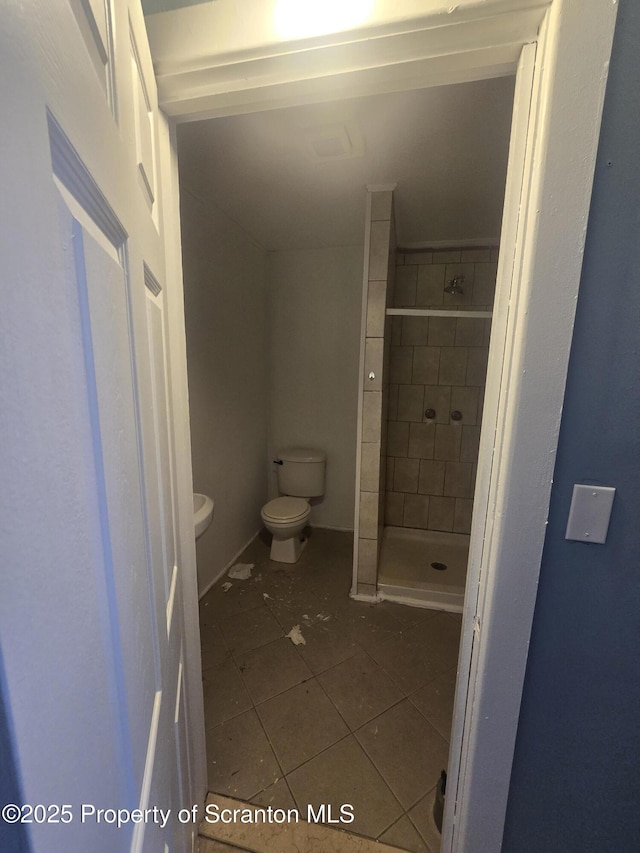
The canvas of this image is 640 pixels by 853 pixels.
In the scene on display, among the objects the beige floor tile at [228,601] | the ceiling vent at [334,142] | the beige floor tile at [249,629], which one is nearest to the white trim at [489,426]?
the ceiling vent at [334,142]

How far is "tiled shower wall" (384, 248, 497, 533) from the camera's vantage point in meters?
2.65

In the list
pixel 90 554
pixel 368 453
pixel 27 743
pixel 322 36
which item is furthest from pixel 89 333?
pixel 368 453

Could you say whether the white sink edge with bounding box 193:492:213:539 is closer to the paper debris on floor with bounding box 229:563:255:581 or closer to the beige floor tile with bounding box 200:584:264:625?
the beige floor tile with bounding box 200:584:264:625

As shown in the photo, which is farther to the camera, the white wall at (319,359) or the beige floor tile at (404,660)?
the white wall at (319,359)

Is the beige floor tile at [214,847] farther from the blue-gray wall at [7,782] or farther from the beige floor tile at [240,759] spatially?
the blue-gray wall at [7,782]

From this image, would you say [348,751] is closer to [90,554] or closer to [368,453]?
[368,453]

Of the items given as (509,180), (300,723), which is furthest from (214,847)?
(509,180)

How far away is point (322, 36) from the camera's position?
0.67 meters

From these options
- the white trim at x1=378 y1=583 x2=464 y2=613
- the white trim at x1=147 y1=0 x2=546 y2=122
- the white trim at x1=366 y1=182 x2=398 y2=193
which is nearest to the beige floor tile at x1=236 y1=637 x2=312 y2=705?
the white trim at x1=378 y1=583 x2=464 y2=613

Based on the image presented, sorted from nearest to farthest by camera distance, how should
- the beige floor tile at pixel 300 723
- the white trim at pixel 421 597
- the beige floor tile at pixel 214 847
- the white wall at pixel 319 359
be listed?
the beige floor tile at pixel 214 847
the beige floor tile at pixel 300 723
the white trim at pixel 421 597
the white wall at pixel 319 359

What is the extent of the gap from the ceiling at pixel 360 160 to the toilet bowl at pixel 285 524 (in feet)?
6.47

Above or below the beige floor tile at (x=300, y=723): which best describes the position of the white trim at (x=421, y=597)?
above

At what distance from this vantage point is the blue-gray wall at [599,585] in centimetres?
61

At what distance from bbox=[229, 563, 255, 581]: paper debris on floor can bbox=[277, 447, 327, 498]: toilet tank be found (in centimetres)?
67
